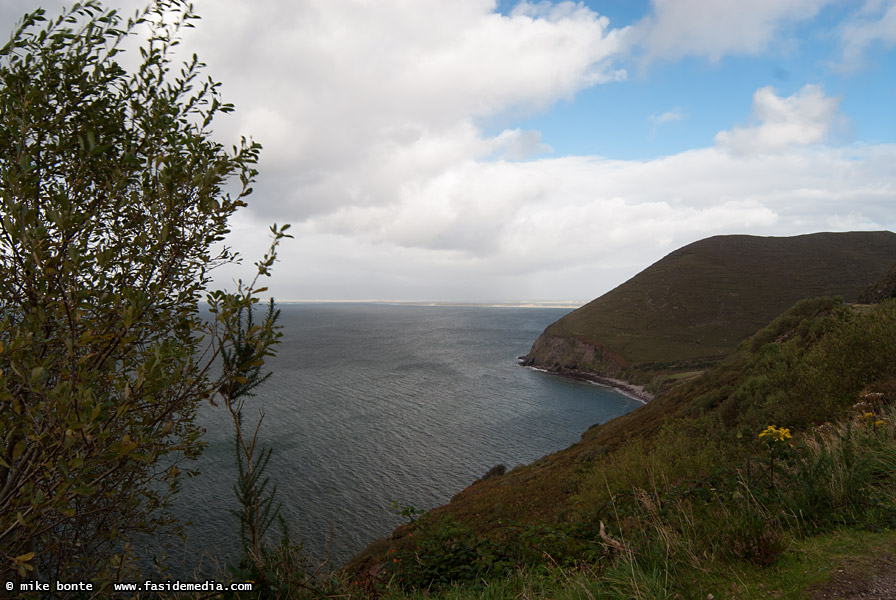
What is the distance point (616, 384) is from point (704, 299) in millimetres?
54927

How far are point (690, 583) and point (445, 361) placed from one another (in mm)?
112729

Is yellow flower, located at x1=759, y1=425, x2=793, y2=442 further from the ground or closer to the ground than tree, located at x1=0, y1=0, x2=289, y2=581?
closer to the ground

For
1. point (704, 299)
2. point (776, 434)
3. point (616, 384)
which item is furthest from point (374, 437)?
point (704, 299)

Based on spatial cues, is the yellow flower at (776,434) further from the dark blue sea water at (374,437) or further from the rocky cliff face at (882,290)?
the rocky cliff face at (882,290)

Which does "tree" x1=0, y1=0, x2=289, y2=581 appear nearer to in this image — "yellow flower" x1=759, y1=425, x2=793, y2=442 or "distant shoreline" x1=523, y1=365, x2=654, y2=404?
"yellow flower" x1=759, y1=425, x2=793, y2=442

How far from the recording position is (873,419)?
7301 mm

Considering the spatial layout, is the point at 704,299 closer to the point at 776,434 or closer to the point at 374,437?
the point at 374,437

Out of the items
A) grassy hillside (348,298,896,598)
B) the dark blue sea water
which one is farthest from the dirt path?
the dark blue sea water

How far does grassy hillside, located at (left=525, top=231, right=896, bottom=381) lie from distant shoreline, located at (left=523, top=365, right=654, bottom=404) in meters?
2.27

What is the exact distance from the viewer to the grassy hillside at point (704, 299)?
9944 centimetres

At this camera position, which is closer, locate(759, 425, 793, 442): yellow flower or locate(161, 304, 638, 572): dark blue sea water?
locate(759, 425, 793, 442): yellow flower

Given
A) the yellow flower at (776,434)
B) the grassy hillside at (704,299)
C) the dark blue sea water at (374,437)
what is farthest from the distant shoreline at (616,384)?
the yellow flower at (776,434)

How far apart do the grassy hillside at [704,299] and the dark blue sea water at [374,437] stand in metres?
15.6

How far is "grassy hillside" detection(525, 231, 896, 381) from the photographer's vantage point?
99438 mm
